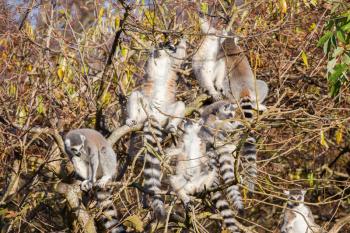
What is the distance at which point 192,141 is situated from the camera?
616 centimetres

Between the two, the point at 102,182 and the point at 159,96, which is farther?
the point at 159,96

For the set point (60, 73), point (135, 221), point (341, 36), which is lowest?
point (135, 221)

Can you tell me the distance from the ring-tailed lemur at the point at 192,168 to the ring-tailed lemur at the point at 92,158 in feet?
2.03

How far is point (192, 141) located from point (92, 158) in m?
0.96

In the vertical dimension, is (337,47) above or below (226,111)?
above

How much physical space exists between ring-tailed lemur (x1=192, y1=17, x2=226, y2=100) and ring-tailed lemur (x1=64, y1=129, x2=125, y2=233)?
1.58 meters

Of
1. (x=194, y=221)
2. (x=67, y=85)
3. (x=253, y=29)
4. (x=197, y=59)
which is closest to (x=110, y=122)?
(x=67, y=85)

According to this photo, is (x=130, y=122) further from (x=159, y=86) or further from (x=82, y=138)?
(x=159, y=86)

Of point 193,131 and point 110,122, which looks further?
point 110,122

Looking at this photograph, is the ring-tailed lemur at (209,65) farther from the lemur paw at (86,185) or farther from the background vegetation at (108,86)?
the lemur paw at (86,185)

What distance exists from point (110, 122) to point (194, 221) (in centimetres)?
253

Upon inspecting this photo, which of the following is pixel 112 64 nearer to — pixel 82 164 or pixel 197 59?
pixel 82 164

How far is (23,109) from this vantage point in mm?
6371

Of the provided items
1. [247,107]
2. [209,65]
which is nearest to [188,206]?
[247,107]
